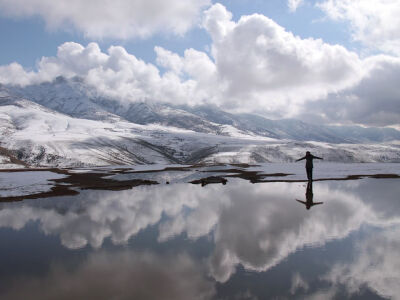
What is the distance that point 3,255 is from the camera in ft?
43.7

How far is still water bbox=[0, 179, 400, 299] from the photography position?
9344mm

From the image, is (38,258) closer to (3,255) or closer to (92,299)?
(3,255)

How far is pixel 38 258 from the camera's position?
12648 mm

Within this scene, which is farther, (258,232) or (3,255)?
(258,232)

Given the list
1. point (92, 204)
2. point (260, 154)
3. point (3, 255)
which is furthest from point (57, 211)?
point (260, 154)

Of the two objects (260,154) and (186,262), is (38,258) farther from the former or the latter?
(260,154)

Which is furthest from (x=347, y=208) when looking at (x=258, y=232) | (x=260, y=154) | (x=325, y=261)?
(x=260, y=154)

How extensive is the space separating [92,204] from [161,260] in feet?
48.6

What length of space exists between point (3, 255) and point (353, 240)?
14.4m

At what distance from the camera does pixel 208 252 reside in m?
12.2

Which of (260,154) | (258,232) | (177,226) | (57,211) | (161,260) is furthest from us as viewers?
(260,154)

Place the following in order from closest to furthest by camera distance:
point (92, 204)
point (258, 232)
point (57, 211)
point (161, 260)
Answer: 1. point (161, 260)
2. point (258, 232)
3. point (57, 211)
4. point (92, 204)

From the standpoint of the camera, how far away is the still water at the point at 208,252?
9.34 m

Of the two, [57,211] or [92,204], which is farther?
[92,204]
